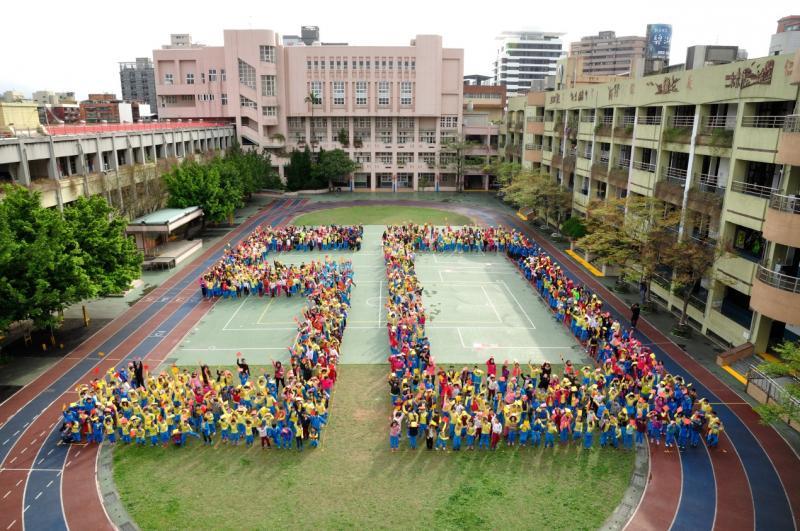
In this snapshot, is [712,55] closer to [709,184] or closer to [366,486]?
[709,184]

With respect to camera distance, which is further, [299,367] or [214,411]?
[299,367]

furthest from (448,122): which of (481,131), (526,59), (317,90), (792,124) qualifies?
(526,59)

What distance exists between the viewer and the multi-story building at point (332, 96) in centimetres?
6700

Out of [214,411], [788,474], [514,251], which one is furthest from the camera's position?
[514,251]

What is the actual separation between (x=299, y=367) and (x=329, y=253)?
20.3m

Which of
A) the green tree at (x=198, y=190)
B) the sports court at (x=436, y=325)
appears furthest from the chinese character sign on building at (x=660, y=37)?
the sports court at (x=436, y=325)

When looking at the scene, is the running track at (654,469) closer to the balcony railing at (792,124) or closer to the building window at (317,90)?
the balcony railing at (792,124)

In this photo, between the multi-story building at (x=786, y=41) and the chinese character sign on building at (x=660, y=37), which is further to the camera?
the chinese character sign on building at (x=660, y=37)

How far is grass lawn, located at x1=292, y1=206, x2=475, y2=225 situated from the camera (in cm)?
5138

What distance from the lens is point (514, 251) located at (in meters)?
38.3

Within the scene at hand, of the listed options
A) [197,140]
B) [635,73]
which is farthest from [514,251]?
[197,140]

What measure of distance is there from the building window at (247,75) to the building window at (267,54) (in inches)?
71.1

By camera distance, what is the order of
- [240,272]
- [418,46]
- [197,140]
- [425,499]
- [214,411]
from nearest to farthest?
[425,499]
[214,411]
[240,272]
[197,140]
[418,46]

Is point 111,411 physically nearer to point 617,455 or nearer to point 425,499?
point 425,499
